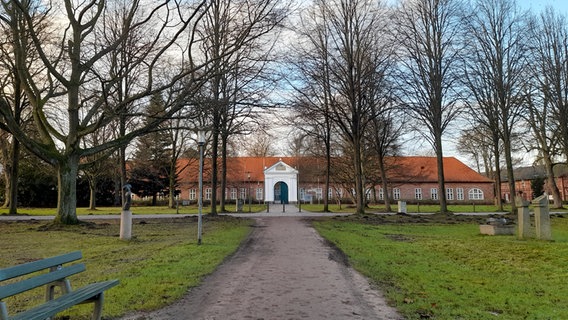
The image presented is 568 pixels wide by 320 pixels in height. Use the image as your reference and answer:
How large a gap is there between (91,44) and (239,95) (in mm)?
6779

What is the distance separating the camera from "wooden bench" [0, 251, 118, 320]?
340 centimetres

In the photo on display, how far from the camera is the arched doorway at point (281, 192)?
6309 cm

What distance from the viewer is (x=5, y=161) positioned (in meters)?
37.8

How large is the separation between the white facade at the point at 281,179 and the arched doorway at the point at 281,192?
0.64 meters

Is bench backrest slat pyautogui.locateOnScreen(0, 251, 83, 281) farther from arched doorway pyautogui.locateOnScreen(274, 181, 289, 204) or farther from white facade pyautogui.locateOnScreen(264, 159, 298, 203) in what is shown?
arched doorway pyautogui.locateOnScreen(274, 181, 289, 204)

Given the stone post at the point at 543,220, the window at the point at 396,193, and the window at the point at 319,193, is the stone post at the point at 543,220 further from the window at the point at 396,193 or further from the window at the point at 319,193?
the window at the point at 396,193

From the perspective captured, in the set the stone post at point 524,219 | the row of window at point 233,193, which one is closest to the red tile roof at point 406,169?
the row of window at point 233,193

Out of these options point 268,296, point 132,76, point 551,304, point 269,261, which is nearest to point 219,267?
point 269,261

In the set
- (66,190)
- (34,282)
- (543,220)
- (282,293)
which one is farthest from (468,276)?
(66,190)

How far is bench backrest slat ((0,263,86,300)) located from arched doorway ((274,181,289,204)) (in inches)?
2291

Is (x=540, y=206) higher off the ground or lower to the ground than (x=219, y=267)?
higher

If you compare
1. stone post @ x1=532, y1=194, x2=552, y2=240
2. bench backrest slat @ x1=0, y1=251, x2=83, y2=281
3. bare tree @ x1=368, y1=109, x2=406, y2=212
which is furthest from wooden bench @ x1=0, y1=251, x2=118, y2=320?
bare tree @ x1=368, y1=109, x2=406, y2=212

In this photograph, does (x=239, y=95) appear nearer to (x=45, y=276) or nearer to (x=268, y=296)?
(x=268, y=296)

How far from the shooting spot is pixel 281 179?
6275 cm
